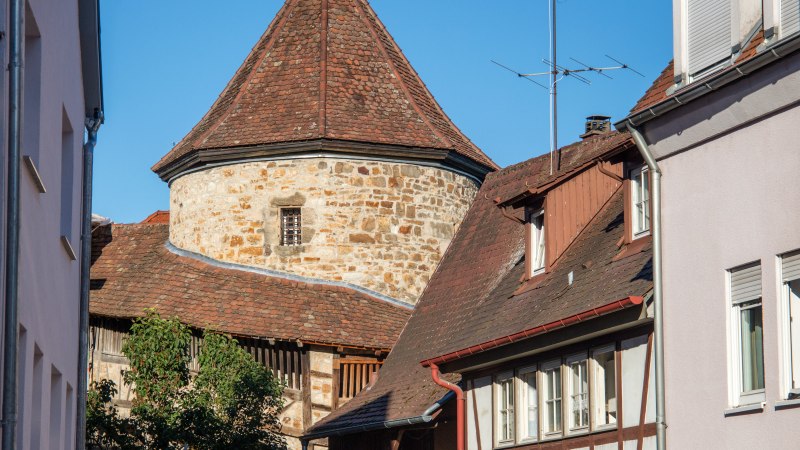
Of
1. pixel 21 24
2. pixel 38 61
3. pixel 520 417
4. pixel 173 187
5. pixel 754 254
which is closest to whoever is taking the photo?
pixel 21 24

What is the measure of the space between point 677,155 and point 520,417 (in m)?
5.58

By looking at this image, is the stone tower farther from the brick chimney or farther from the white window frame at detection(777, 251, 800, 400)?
the white window frame at detection(777, 251, 800, 400)

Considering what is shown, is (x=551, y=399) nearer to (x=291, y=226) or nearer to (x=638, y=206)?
(x=638, y=206)

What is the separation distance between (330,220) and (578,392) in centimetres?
1424

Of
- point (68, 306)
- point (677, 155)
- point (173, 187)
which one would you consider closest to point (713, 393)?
point (677, 155)

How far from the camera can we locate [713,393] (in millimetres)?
13594

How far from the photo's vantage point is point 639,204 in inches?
695

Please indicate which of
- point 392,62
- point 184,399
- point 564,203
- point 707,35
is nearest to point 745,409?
point 707,35

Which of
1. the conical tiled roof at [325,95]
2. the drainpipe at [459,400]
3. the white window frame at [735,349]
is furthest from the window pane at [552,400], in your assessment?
the conical tiled roof at [325,95]

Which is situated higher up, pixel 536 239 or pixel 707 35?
pixel 707 35

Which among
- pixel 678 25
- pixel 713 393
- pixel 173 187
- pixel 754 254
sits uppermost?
pixel 173 187

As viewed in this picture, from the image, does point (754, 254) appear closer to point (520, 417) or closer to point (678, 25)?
point (678, 25)

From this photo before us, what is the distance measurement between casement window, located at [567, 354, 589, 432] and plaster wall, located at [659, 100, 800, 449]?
324cm

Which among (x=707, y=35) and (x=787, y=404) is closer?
(x=787, y=404)
